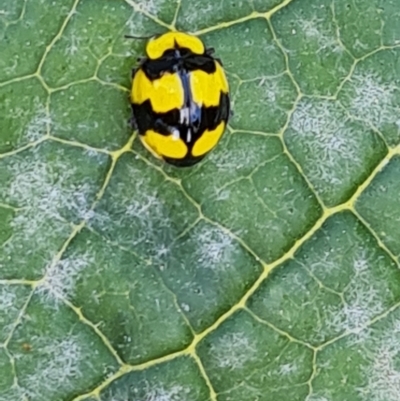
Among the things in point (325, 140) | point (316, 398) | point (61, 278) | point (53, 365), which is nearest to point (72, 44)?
point (61, 278)

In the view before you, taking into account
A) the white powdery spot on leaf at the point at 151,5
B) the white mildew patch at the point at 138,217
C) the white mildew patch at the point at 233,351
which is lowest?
the white mildew patch at the point at 233,351

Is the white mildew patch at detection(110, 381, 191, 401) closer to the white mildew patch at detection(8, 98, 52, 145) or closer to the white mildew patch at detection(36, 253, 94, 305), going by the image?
the white mildew patch at detection(36, 253, 94, 305)

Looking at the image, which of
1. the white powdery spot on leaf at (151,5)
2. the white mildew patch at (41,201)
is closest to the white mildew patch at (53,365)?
the white mildew patch at (41,201)

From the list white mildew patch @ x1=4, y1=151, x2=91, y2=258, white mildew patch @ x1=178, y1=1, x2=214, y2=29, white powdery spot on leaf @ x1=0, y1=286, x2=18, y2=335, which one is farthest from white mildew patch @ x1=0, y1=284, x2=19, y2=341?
white mildew patch @ x1=178, y1=1, x2=214, y2=29

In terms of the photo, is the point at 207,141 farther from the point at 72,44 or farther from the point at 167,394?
the point at 167,394

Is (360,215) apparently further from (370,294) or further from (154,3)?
(154,3)

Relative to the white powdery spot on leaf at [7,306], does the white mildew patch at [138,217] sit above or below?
above

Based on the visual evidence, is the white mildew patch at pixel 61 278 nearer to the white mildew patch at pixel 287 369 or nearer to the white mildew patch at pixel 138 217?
the white mildew patch at pixel 138 217

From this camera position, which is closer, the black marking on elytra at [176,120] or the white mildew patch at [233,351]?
the black marking on elytra at [176,120]
